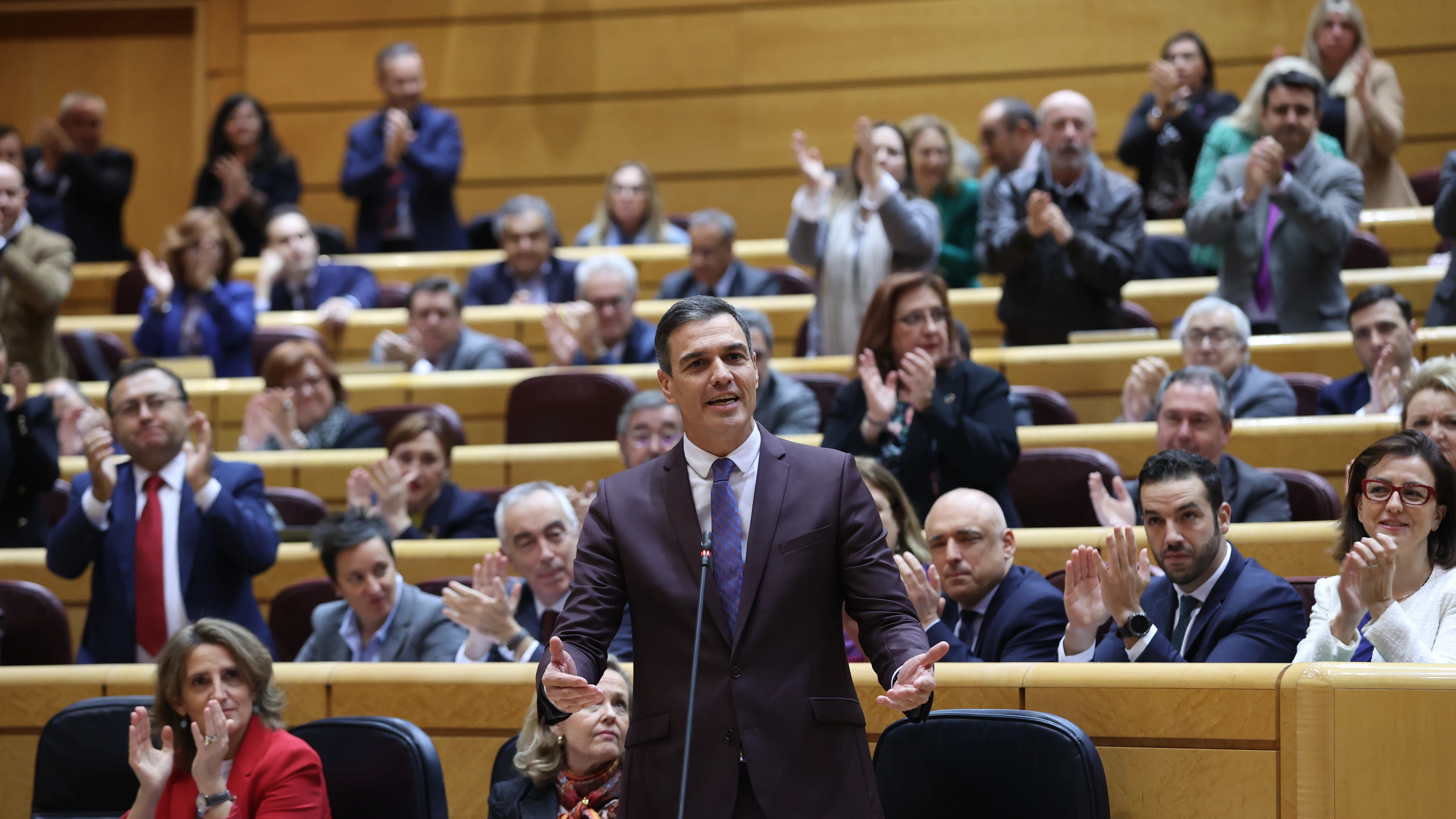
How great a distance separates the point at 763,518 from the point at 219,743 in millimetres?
1090

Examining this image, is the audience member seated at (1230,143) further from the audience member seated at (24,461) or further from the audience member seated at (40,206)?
the audience member seated at (40,206)

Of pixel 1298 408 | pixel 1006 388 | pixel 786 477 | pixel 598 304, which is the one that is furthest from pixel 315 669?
pixel 1298 408

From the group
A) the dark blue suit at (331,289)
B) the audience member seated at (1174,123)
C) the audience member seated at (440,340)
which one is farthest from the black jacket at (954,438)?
the dark blue suit at (331,289)

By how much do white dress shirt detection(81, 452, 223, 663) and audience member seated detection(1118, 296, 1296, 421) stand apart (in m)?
2.25

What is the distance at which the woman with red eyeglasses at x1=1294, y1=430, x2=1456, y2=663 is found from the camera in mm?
2154

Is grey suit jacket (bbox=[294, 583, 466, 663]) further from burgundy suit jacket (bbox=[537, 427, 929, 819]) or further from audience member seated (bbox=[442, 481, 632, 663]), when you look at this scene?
burgundy suit jacket (bbox=[537, 427, 929, 819])

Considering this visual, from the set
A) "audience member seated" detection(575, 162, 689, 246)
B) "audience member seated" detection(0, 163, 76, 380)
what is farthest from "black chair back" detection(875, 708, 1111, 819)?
"audience member seated" detection(575, 162, 689, 246)

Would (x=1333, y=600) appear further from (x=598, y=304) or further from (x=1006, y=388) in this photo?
(x=598, y=304)

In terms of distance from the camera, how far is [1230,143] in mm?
4902

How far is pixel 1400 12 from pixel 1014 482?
13.2 feet

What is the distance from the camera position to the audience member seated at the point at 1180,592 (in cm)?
240

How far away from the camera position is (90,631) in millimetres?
3234

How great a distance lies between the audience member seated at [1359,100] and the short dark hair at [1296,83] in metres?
0.78

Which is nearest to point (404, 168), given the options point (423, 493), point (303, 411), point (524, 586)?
point (303, 411)
